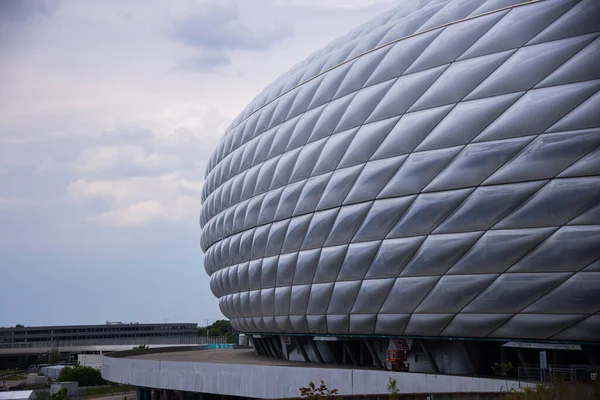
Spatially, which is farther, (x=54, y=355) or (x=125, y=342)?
(x=125, y=342)

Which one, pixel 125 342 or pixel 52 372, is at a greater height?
pixel 125 342

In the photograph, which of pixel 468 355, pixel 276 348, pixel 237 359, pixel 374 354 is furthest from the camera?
pixel 237 359

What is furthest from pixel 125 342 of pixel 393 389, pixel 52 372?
pixel 393 389

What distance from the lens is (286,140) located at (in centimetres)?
3597

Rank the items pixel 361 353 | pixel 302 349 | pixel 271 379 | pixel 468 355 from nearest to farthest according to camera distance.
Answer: pixel 468 355, pixel 271 379, pixel 361 353, pixel 302 349

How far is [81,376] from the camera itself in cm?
7300

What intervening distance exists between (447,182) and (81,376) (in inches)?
2379

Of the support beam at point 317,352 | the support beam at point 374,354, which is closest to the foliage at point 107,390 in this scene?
→ the support beam at point 317,352

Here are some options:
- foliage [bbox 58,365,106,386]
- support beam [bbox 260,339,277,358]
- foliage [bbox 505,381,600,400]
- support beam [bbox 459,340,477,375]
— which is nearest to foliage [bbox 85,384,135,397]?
foliage [bbox 58,365,106,386]

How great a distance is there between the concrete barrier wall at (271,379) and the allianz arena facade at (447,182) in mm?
1880

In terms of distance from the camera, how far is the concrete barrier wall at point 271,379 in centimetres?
2342

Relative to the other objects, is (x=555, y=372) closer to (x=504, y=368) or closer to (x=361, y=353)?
(x=504, y=368)

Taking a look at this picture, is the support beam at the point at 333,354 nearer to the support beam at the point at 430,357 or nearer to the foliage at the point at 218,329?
the support beam at the point at 430,357

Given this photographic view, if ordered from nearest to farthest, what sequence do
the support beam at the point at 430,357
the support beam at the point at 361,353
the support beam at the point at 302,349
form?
the support beam at the point at 430,357 → the support beam at the point at 361,353 → the support beam at the point at 302,349
